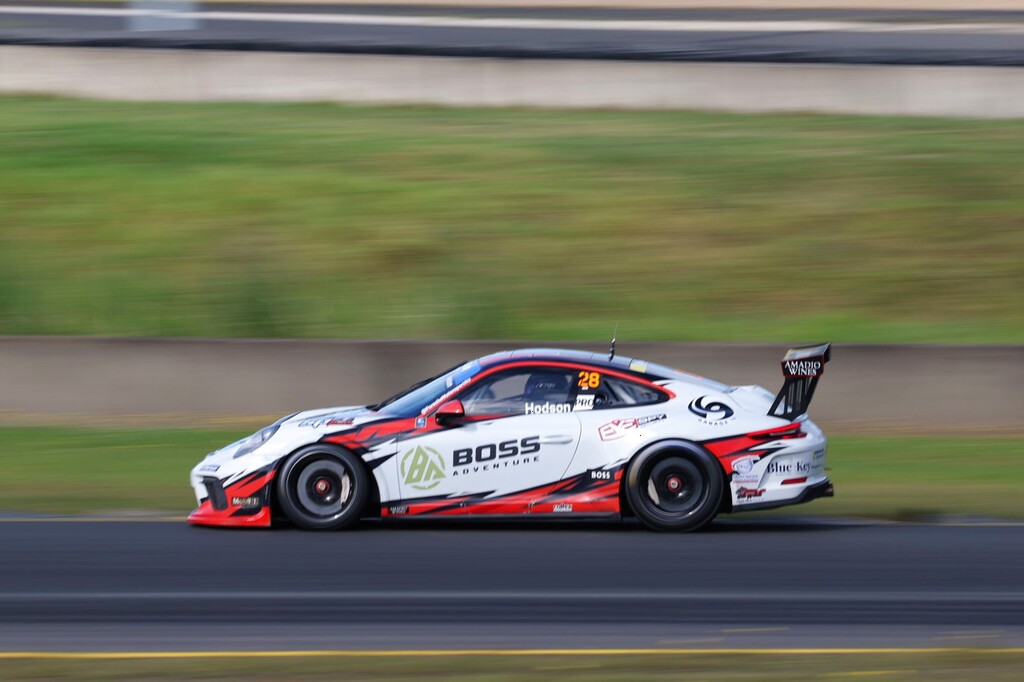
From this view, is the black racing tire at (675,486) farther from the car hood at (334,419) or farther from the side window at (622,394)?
the car hood at (334,419)

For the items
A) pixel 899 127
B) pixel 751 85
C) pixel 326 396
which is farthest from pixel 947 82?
pixel 326 396

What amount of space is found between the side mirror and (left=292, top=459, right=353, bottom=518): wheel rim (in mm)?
710

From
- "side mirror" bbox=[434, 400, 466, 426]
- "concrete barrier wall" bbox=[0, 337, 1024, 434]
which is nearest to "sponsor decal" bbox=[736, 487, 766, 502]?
"side mirror" bbox=[434, 400, 466, 426]

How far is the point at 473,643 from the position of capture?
6719 mm

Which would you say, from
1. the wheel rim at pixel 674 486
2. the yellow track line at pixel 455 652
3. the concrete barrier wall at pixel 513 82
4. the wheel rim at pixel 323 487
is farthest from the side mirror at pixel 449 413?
the concrete barrier wall at pixel 513 82

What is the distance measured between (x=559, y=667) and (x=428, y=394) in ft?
12.0

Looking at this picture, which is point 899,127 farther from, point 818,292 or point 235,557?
point 235,557

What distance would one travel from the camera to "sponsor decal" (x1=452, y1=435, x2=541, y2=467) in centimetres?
931

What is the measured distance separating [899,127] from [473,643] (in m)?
17.2

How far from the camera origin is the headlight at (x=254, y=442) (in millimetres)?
9406

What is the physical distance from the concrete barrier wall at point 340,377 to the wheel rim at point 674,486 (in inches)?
201

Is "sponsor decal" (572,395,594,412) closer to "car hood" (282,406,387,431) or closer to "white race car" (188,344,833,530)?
"white race car" (188,344,833,530)

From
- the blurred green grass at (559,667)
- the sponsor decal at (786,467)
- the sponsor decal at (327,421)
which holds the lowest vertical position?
the blurred green grass at (559,667)

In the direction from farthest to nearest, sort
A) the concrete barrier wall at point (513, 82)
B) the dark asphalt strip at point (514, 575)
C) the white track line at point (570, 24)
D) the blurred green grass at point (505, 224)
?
the white track line at point (570, 24) < the concrete barrier wall at point (513, 82) < the blurred green grass at point (505, 224) < the dark asphalt strip at point (514, 575)
